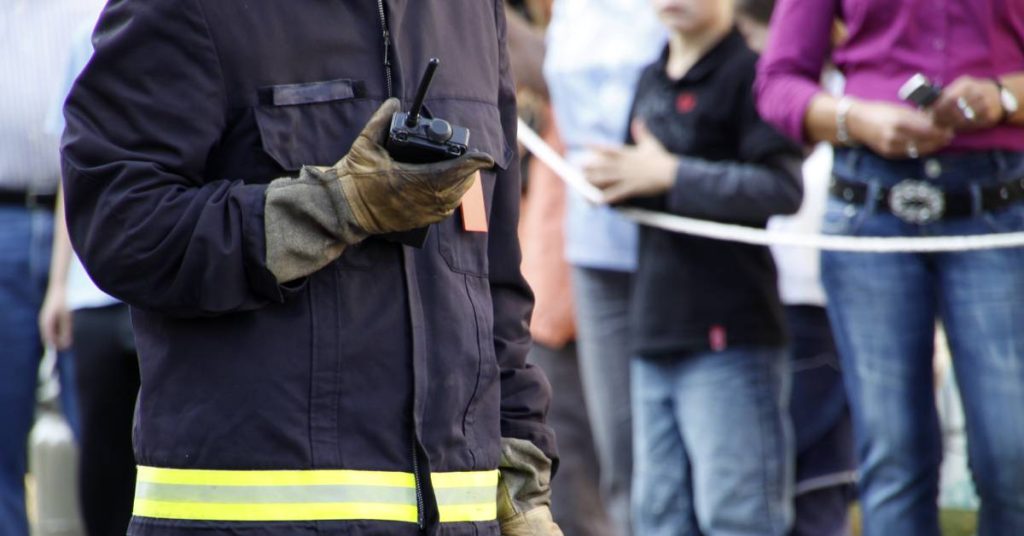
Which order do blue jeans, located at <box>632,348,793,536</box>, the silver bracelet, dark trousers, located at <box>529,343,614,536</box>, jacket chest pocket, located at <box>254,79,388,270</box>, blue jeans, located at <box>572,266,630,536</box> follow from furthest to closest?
dark trousers, located at <box>529,343,614,536</box>, blue jeans, located at <box>572,266,630,536</box>, blue jeans, located at <box>632,348,793,536</box>, the silver bracelet, jacket chest pocket, located at <box>254,79,388,270</box>

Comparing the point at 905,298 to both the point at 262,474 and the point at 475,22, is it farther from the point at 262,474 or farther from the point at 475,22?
the point at 262,474

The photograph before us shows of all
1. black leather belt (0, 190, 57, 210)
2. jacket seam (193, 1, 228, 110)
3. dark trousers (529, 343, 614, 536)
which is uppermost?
jacket seam (193, 1, 228, 110)

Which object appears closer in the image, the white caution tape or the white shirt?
the white caution tape

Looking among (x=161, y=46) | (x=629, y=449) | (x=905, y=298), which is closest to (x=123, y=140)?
(x=161, y=46)

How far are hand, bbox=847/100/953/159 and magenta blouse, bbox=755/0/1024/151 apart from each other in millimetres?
83

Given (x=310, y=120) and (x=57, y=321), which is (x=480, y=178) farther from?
(x=57, y=321)

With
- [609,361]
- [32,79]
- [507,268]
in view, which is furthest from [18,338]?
[507,268]

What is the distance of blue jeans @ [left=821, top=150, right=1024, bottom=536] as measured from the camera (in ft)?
11.6

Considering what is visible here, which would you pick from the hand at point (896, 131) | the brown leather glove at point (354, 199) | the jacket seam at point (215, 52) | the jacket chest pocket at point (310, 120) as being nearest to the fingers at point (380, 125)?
the brown leather glove at point (354, 199)

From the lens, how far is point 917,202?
3674 mm

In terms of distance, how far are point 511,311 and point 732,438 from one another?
1.75 m

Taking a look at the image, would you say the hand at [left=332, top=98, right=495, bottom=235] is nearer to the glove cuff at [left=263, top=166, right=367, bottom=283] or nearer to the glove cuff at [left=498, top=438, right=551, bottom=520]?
the glove cuff at [left=263, top=166, right=367, bottom=283]

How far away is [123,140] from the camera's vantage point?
7.06 feet

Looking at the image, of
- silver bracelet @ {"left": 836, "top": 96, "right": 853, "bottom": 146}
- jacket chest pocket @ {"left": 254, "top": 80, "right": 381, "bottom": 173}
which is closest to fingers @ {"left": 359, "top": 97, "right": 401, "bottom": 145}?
jacket chest pocket @ {"left": 254, "top": 80, "right": 381, "bottom": 173}
